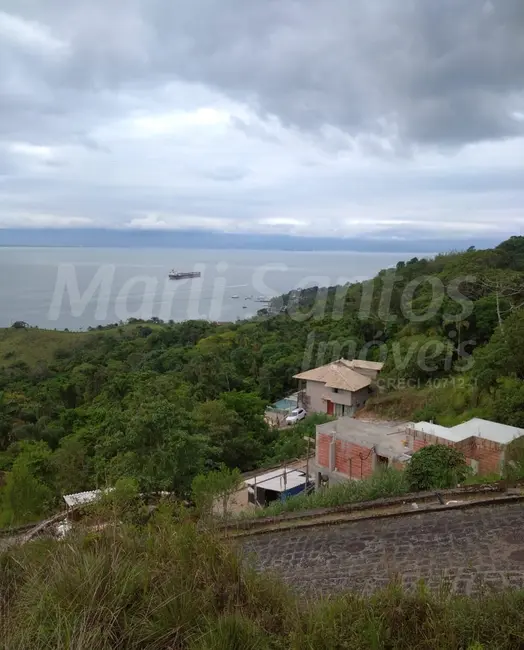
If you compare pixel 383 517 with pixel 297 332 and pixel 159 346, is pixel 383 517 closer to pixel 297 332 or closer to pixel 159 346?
pixel 297 332

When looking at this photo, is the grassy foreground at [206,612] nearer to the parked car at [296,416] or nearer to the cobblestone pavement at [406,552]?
the cobblestone pavement at [406,552]

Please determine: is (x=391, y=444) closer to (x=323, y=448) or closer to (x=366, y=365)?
(x=323, y=448)

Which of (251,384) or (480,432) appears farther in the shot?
(251,384)

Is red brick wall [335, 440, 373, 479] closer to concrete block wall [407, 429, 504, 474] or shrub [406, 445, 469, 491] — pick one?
concrete block wall [407, 429, 504, 474]

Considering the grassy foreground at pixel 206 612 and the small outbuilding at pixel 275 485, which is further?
the small outbuilding at pixel 275 485

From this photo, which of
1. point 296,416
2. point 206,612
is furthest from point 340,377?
point 206,612

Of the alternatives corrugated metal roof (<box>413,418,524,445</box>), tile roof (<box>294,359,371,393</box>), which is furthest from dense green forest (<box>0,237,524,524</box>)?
tile roof (<box>294,359,371,393</box>)

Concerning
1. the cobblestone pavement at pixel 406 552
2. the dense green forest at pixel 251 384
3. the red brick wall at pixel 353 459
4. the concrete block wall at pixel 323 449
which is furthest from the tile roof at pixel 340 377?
the cobblestone pavement at pixel 406 552
